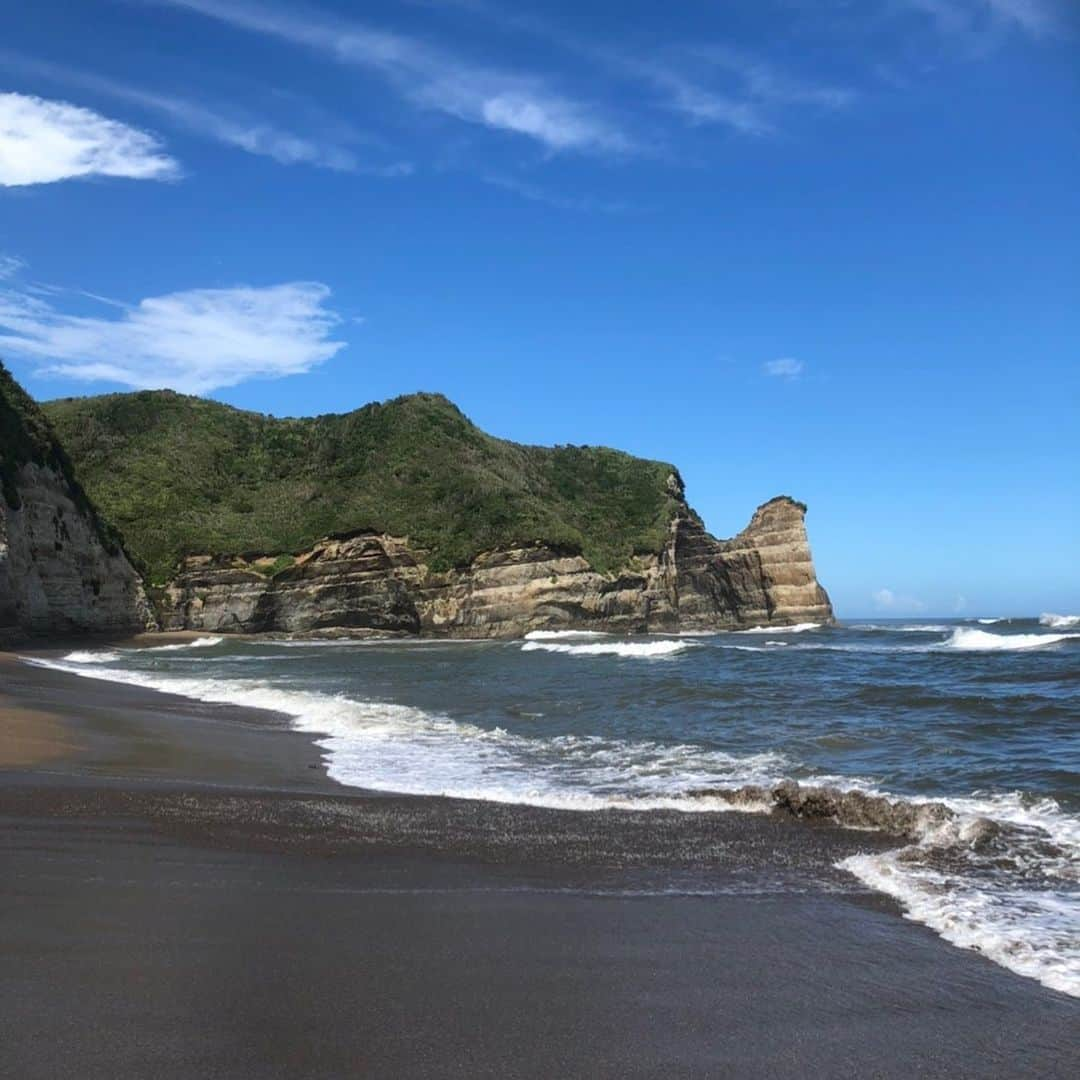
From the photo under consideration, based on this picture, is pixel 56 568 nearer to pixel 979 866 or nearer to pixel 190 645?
pixel 190 645

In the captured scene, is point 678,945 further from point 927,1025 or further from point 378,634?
point 378,634

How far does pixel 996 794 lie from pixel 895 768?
144cm

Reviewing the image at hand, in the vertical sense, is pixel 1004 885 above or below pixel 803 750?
above

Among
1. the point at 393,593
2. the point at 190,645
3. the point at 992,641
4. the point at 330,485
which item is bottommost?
the point at 190,645

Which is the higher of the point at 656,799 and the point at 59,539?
the point at 59,539

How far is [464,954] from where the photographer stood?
420cm

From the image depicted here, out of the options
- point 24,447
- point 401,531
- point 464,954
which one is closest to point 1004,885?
point 464,954

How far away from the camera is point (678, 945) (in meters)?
4.46

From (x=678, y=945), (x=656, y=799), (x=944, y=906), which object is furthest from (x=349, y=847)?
(x=944, y=906)

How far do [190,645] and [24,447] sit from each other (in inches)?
474

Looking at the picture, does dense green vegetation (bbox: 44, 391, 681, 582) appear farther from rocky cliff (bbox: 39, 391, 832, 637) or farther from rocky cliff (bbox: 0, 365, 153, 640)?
rocky cliff (bbox: 0, 365, 153, 640)

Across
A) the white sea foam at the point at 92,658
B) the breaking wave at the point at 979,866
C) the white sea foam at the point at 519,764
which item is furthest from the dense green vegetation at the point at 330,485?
the breaking wave at the point at 979,866

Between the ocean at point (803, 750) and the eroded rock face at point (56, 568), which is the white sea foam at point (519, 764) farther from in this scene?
the eroded rock face at point (56, 568)

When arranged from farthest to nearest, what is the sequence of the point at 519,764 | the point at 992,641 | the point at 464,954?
the point at 992,641
the point at 519,764
the point at 464,954
